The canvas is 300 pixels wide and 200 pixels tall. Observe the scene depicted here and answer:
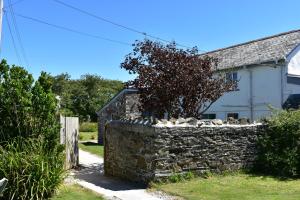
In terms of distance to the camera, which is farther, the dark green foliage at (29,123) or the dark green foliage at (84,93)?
the dark green foliage at (84,93)

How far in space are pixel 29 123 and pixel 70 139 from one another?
5383 mm

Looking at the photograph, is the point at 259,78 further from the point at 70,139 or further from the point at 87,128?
the point at 87,128

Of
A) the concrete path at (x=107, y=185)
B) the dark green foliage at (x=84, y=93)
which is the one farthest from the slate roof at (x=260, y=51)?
the dark green foliage at (x=84, y=93)

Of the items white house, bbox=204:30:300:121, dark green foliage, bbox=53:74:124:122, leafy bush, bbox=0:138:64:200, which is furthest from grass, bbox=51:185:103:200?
dark green foliage, bbox=53:74:124:122

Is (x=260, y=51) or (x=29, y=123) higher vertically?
(x=260, y=51)

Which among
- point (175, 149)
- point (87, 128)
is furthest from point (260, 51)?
point (87, 128)

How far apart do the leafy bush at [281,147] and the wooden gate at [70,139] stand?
21.8 feet

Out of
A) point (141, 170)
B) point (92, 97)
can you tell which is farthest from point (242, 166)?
point (92, 97)

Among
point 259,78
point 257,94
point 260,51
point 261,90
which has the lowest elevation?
point 257,94

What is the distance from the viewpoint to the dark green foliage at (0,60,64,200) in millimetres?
10828

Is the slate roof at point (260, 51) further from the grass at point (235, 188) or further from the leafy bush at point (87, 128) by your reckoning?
the leafy bush at point (87, 128)

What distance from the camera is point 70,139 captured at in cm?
1723

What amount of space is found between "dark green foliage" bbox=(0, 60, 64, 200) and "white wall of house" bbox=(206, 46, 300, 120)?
54.0ft

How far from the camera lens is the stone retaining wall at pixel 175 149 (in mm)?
13297
